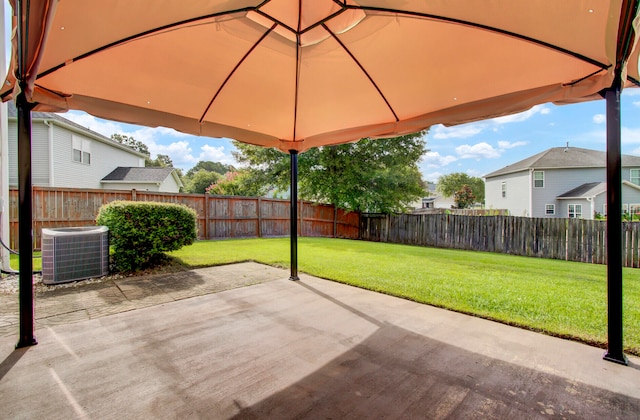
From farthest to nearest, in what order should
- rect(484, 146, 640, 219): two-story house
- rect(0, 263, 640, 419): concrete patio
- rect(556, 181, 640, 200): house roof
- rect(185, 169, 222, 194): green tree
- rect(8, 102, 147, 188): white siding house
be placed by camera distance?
1. rect(185, 169, 222, 194): green tree
2. rect(484, 146, 640, 219): two-story house
3. rect(556, 181, 640, 200): house roof
4. rect(8, 102, 147, 188): white siding house
5. rect(0, 263, 640, 419): concrete patio

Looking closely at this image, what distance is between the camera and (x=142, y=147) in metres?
38.5

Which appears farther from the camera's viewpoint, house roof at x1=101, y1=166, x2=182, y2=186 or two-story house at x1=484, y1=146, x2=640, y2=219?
two-story house at x1=484, y1=146, x2=640, y2=219

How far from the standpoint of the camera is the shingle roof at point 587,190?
51.9 feet

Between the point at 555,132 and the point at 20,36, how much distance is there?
2704 centimetres

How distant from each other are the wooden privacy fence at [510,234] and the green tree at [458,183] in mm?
32253

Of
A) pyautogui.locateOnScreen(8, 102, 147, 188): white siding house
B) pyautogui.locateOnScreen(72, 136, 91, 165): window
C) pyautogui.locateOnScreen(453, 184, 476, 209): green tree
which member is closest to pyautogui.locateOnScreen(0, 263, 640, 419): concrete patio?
pyautogui.locateOnScreen(8, 102, 147, 188): white siding house

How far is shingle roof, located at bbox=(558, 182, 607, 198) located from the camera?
1581 centimetres

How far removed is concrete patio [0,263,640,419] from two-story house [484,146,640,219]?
1860 centimetres

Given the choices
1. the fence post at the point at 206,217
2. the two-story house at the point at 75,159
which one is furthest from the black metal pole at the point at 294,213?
the two-story house at the point at 75,159

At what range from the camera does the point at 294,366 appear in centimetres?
214

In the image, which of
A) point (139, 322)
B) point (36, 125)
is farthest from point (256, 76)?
point (36, 125)

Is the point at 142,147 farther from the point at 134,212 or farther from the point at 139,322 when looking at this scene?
the point at 139,322

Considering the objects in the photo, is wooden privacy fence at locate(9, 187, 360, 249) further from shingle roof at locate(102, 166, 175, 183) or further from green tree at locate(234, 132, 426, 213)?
shingle roof at locate(102, 166, 175, 183)

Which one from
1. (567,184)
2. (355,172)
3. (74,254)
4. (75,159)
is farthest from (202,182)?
(567,184)
